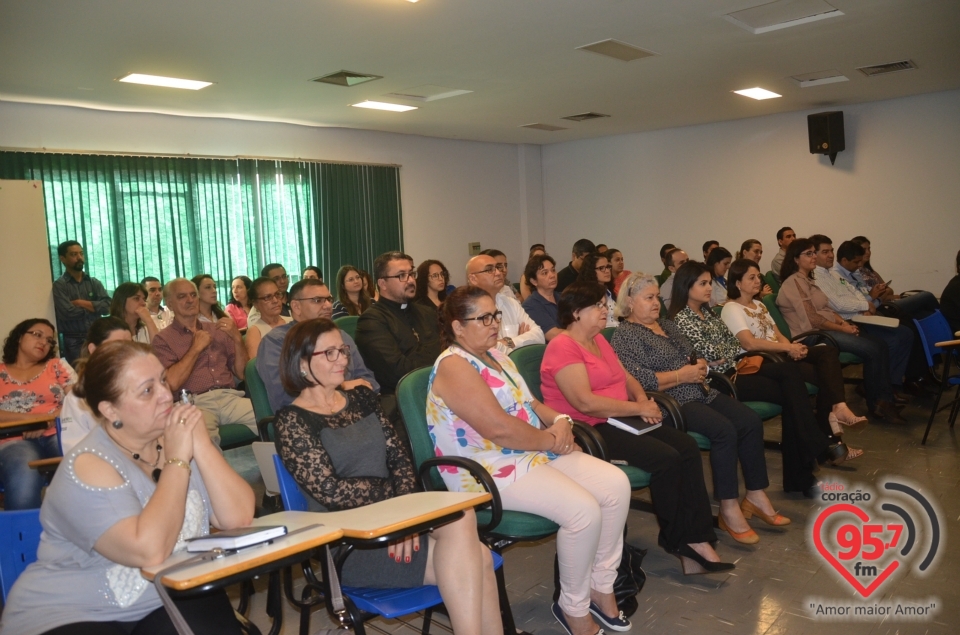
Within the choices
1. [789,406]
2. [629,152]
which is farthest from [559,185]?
[789,406]

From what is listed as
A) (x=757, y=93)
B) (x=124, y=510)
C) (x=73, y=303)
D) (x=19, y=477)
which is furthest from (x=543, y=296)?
(x=757, y=93)

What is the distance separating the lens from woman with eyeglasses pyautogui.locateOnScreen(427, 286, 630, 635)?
249 cm

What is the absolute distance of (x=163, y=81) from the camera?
6.03m

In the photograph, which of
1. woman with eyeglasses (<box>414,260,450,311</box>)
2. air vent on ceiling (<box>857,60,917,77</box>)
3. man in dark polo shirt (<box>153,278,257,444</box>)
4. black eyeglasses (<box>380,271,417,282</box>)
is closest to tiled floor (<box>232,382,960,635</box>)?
man in dark polo shirt (<box>153,278,257,444</box>)

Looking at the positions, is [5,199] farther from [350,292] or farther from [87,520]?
[87,520]

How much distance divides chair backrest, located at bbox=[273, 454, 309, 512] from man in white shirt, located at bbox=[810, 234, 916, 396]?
15.4ft

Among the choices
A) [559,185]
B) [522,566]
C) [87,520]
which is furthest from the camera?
[559,185]

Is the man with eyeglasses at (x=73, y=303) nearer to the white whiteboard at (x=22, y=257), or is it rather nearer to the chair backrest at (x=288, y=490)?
the white whiteboard at (x=22, y=257)

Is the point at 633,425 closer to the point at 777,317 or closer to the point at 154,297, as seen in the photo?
the point at 777,317

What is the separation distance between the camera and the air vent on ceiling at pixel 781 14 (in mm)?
4861

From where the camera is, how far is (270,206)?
330 inches

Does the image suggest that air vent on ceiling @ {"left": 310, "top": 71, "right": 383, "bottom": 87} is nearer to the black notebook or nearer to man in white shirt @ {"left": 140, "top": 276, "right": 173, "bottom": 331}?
man in white shirt @ {"left": 140, "top": 276, "right": 173, "bottom": 331}

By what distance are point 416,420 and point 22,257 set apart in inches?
174

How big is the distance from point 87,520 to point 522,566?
6.65ft
